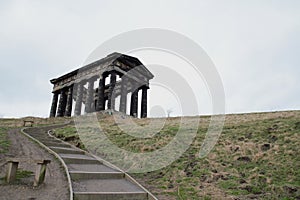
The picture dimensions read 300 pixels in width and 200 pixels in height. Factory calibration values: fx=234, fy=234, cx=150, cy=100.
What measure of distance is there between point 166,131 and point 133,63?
781 inches

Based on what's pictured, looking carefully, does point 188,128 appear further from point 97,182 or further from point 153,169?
point 97,182

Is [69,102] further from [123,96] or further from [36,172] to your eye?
[36,172]

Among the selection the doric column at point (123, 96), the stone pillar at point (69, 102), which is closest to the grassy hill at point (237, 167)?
the doric column at point (123, 96)

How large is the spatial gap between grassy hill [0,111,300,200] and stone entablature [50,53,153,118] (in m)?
17.8

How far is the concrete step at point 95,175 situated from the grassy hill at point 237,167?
2.20 ft

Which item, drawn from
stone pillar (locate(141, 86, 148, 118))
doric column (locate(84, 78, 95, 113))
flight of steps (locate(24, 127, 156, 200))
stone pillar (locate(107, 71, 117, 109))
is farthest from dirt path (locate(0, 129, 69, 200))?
stone pillar (locate(141, 86, 148, 118))

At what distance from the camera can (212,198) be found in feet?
18.3

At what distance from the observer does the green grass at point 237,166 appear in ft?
19.5

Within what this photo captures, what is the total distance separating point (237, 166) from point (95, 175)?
438 centimetres

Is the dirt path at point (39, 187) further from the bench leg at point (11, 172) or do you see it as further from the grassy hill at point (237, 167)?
the grassy hill at point (237, 167)

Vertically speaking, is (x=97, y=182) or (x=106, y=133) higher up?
(x=106, y=133)

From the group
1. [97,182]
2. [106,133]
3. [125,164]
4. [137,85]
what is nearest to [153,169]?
[125,164]

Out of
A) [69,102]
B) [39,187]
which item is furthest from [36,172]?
[69,102]

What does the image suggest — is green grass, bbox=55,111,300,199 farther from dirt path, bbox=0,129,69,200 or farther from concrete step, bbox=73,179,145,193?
dirt path, bbox=0,129,69,200
